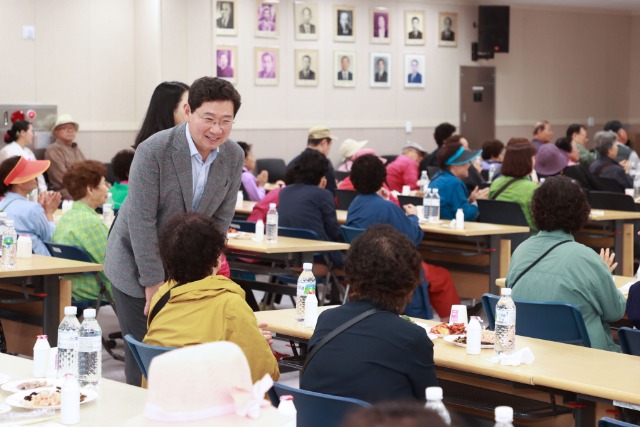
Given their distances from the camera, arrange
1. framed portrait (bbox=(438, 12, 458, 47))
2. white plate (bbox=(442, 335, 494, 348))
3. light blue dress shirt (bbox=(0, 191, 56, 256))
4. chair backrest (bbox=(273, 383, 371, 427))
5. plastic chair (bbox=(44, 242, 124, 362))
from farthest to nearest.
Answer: framed portrait (bbox=(438, 12, 458, 47)) < light blue dress shirt (bbox=(0, 191, 56, 256)) < plastic chair (bbox=(44, 242, 124, 362)) < white plate (bbox=(442, 335, 494, 348)) < chair backrest (bbox=(273, 383, 371, 427))

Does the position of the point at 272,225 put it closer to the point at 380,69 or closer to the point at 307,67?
the point at 307,67

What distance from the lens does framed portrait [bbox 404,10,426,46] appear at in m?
15.9

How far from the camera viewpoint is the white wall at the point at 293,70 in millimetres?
12672

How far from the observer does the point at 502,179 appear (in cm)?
880

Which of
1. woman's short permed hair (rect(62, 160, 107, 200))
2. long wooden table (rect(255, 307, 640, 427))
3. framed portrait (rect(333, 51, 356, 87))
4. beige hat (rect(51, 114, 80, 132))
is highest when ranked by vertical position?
framed portrait (rect(333, 51, 356, 87))

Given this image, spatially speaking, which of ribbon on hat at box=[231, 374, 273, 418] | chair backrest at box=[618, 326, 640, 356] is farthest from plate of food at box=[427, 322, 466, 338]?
ribbon on hat at box=[231, 374, 273, 418]

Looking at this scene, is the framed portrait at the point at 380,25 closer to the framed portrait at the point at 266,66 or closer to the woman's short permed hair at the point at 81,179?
the framed portrait at the point at 266,66

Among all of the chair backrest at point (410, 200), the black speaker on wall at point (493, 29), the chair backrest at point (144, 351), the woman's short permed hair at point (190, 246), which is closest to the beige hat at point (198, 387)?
the chair backrest at point (144, 351)

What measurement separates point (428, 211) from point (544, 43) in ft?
34.8

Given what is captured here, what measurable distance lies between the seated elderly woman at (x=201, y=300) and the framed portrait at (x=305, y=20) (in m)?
11.2

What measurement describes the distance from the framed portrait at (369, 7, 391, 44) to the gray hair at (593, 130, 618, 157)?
4.81 meters

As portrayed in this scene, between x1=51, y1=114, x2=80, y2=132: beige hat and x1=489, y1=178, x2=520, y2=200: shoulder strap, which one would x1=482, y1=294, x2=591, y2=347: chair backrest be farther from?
x1=51, y1=114, x2=80, y2=132: beige hat

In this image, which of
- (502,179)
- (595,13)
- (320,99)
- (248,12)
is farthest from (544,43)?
(502,179)

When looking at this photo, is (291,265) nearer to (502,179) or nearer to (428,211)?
(428,211)
